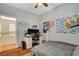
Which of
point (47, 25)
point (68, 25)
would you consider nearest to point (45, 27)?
point (47, 25)

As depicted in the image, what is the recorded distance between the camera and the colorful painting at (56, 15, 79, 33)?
182 cm

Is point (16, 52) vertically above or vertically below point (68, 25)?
below

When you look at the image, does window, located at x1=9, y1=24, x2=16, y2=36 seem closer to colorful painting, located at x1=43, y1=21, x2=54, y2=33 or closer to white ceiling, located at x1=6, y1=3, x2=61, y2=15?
white ceiling, located at x1=6, y1=3, x2=61, y2=15

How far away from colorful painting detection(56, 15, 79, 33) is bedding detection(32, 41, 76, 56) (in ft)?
0.74

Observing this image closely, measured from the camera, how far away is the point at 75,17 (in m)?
1.83

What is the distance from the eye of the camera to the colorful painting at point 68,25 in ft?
5.98

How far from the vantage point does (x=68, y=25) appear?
185 centimetres

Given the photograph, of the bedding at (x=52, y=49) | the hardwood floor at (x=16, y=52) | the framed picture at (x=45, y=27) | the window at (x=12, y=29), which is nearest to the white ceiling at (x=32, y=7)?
the framed picture at (x=45, y=27)

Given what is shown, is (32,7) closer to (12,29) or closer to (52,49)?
(12,29)

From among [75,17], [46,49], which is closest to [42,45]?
[46,49]

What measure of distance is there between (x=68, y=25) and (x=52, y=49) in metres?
0.47

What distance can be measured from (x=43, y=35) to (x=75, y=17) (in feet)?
1.95

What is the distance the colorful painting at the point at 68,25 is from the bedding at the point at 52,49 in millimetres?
224

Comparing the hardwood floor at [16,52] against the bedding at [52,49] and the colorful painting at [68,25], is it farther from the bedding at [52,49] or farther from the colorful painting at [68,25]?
the colorful painting at [68,25]
